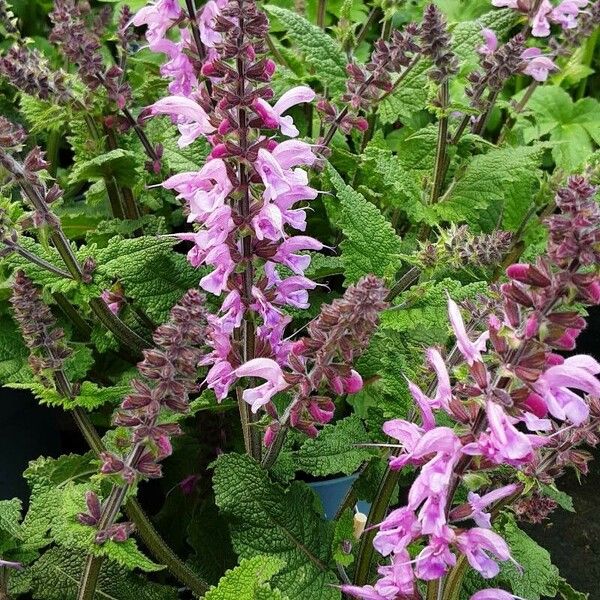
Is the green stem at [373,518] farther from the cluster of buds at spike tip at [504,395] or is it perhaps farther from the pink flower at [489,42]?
the pink flower at [489,42]

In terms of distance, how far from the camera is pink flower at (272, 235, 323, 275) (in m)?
0.71

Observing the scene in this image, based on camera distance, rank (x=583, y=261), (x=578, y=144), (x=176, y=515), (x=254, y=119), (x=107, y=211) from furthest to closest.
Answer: (x=578, y=144) → (x=107, y=211) → (x=176, y=515) → (x=254, y=119) → (x=583, y=261)

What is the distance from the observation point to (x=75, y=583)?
2.91 feet

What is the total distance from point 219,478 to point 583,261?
0.45 metres

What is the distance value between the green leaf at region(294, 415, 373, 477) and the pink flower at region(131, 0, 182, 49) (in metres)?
0.45

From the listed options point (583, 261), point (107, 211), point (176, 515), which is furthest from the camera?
point (107, 211)

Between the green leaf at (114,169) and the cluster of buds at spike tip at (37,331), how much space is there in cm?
26

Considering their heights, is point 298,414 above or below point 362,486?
above

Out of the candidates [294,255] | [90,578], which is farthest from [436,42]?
[90,578]

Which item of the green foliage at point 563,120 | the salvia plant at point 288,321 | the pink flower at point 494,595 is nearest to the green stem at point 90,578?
the salvia plant at point 288,321

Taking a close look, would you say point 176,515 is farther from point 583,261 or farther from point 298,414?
point 583,261

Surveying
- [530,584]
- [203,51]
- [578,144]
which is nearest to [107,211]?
[203,51]

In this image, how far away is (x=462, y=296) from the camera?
789 millimetres

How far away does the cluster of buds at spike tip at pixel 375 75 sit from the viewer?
92cm
